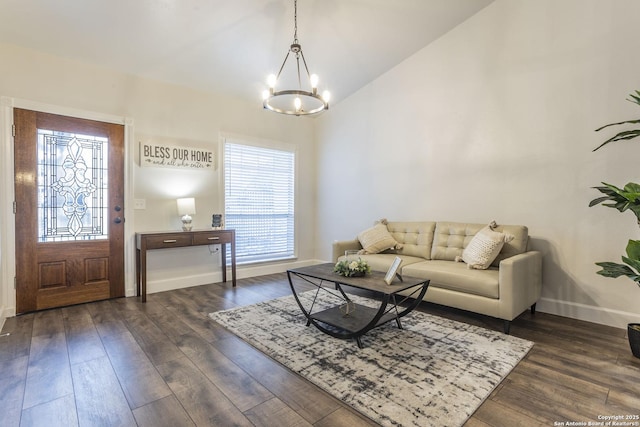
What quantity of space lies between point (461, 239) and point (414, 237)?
614 mm

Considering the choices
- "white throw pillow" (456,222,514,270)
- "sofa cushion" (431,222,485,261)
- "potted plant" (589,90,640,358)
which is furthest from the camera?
"sofa cushion" (431,222,485,261)

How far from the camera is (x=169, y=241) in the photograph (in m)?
3.81

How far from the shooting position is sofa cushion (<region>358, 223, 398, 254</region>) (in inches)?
161

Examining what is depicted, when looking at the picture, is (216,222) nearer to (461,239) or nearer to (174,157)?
(174,157)

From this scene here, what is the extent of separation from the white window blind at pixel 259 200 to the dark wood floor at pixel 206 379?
2.01 m

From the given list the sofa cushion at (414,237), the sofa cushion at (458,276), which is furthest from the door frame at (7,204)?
the sofa cushion at (414,237)

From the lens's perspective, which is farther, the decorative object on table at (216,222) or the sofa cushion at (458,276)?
the decorative object on table at (216,222)

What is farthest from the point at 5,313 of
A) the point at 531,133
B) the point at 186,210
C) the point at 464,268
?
the point at 531,133

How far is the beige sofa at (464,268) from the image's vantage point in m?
2.65

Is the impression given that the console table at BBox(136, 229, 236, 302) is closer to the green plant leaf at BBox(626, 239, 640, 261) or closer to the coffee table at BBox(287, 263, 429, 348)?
the coffee table at BBox(287, 263, 429, 348)

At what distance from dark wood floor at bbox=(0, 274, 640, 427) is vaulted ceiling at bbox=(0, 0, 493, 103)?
2.82 metres

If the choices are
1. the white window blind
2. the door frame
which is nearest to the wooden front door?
the door frame

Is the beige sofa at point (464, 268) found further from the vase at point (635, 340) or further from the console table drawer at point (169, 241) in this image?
the console table drawer at point (169, 241)

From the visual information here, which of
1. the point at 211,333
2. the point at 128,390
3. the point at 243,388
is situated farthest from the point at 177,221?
→ the point at 243,388
